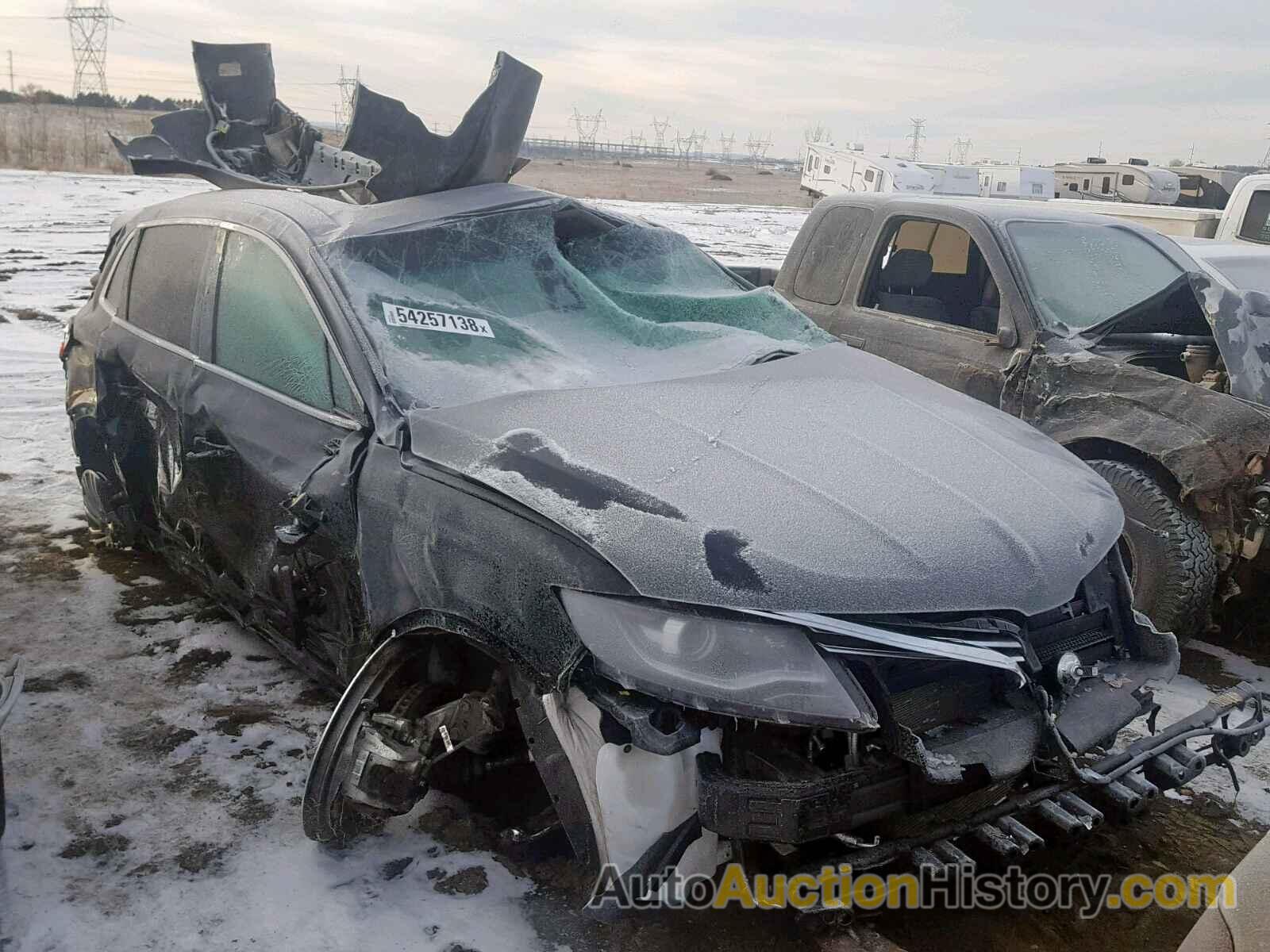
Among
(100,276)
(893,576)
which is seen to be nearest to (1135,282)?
(893,576)

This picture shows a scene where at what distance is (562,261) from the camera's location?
3.58 meters

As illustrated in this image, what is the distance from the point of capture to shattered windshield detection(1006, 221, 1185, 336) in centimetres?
508

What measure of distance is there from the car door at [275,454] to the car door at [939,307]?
330 centimetres

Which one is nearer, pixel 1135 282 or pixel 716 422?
pixel 716 422

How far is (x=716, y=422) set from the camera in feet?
9.04

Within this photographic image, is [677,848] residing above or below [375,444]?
below

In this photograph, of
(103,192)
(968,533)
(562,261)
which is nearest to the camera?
(968,533)

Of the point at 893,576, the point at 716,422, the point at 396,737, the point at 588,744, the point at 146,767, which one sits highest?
the point at 716,422

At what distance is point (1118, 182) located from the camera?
14711mm

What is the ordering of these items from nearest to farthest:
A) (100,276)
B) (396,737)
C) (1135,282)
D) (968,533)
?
(968,533) → (396,737) → (100,276) → (1135,282)

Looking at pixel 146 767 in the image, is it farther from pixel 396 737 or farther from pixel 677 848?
pixel 677 848

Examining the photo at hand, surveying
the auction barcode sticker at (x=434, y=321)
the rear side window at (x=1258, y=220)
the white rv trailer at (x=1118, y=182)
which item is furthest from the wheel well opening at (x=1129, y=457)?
the white rv trailer at (x=1118, y=182)

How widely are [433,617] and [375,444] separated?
1.68 feet

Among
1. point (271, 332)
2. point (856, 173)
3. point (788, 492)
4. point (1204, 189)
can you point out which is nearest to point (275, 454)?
point (271, 332)
